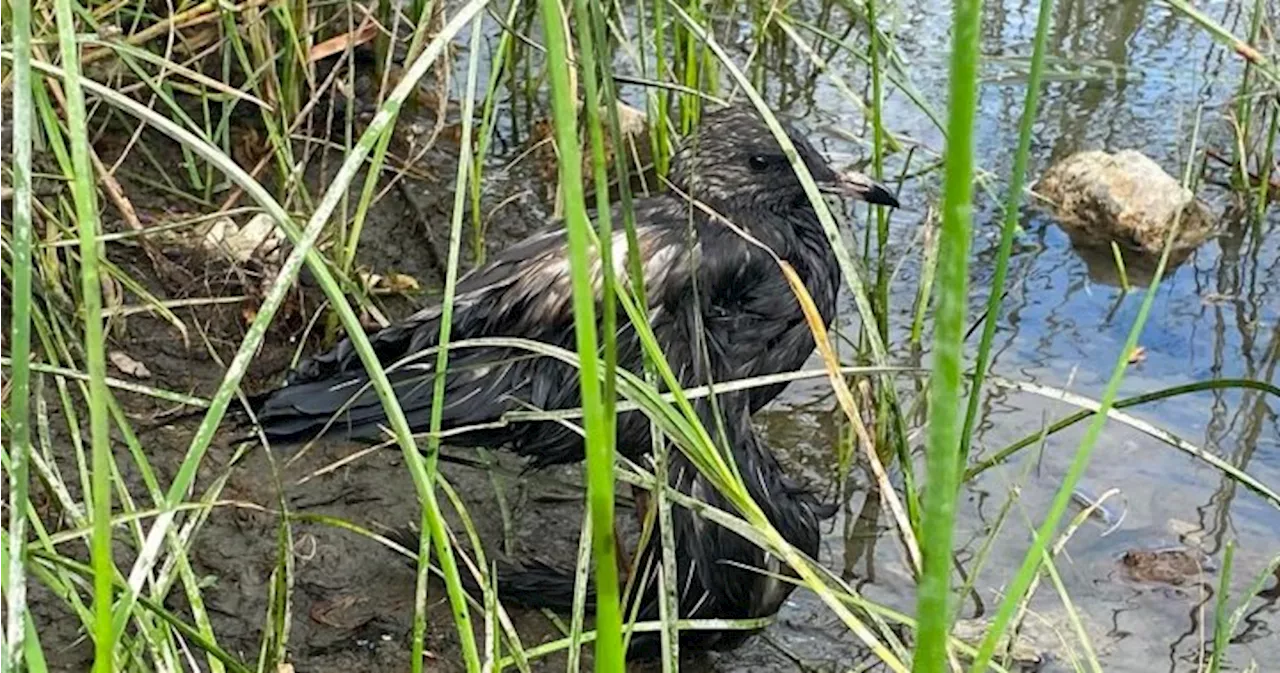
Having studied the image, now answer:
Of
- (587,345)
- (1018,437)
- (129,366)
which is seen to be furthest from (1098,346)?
(587,345)

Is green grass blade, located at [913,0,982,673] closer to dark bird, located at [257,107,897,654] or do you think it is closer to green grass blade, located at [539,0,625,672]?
green grass blade, located at [539,0,625,672]

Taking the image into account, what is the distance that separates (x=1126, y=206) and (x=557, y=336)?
1.94 meters

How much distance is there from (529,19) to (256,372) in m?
1.08

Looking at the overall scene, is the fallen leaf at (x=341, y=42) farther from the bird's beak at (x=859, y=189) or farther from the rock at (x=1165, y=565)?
the rock at (x=1165, y=565)

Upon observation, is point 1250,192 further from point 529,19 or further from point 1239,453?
point 529,19

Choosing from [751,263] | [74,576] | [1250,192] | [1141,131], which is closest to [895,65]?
[751,263]

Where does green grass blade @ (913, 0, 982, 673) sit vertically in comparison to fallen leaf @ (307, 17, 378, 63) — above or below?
above

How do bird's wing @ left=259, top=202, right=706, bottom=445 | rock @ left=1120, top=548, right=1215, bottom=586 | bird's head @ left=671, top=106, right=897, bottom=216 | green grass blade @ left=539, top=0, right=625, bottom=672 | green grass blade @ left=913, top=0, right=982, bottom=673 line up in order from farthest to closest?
bird's head @ left=671, top=106, right=897, bottom=216 < rock @ left=1120, top=548, right=1215, bottom=586 < bird's wing @ left=259, top=202, right=706, bottom=445 < green grass blade @ left=539, top=0, right=625, bottom=672 < green grass blade @ left=913, top=0, right=982, bottom=673

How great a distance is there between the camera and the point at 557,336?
292cm

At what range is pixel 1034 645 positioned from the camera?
2.86 m

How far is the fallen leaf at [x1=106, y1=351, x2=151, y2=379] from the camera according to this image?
329cm

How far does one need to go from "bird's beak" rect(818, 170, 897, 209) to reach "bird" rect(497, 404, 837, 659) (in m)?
0.57

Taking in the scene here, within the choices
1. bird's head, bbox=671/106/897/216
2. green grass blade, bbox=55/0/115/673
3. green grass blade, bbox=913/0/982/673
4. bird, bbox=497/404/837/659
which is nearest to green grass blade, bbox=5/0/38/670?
green grass blade, bbox=55/0/115/673

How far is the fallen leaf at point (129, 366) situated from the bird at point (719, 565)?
889mm
